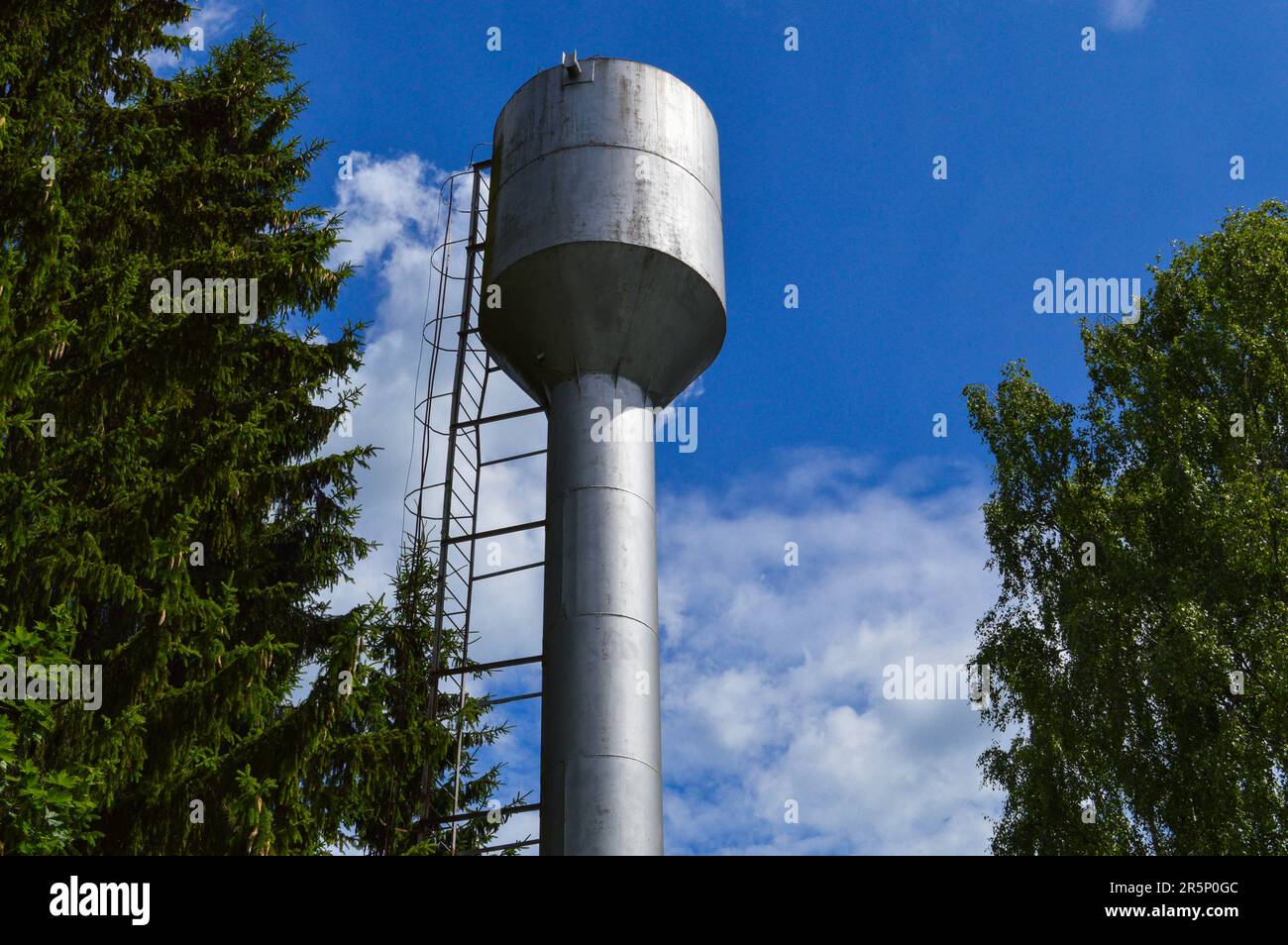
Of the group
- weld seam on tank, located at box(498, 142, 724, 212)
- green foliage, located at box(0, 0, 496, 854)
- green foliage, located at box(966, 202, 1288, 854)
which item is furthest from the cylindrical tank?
green foliage, located at box(966, 202, 1288, 854)

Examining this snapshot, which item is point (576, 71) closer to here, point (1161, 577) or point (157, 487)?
point (157, 487)

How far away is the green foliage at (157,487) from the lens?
9.38 meters

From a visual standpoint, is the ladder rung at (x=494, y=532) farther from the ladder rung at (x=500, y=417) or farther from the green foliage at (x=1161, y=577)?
the green foliage at (x=1161, y=577)

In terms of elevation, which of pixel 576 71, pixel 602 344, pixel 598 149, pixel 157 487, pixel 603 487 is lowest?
pixel 157 487

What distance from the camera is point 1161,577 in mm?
18859

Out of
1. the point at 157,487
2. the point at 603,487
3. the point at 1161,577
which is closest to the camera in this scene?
the point at 157,487

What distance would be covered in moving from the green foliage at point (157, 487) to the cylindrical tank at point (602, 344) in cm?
205

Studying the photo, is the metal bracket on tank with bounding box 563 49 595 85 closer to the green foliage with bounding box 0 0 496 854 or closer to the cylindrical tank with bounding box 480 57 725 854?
the cylindrical tank with bounding box 480 57 725 854

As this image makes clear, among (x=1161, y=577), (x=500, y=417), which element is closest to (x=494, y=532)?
(x=500, y=417)

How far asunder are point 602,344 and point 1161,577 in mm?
10268

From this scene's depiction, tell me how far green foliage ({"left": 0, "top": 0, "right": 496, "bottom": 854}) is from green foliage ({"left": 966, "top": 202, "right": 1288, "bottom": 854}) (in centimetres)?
1082

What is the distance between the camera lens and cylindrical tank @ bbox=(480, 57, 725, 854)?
12.5m

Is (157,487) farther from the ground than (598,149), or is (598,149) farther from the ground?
(598,149)
